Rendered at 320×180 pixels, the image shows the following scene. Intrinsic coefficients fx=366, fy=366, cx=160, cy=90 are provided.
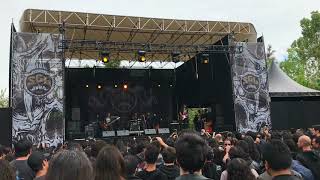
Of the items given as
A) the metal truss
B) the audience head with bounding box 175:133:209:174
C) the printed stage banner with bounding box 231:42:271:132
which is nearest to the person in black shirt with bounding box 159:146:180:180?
the audience head with bounding box 175:133:209:174

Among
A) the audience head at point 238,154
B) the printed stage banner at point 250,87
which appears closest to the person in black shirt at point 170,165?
the audience head at point 238,154

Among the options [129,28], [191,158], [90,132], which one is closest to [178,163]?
[191,158]

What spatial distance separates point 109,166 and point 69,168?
902 millimetres

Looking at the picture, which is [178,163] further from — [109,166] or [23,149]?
[23,149]

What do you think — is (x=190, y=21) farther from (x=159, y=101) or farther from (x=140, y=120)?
(x=159, y=101)

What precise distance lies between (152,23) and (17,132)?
7.54 m

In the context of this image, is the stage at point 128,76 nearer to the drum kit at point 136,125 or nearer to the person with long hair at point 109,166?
the drum kit at point 136,125

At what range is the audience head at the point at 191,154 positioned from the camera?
247 centimetres

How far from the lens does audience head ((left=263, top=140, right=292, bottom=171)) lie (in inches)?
112

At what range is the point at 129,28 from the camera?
17141 millimetres

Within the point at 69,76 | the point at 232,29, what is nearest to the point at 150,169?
the point at 232,29

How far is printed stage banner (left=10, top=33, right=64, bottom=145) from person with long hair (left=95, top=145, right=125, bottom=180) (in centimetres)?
1176

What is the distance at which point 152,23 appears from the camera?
665 inches

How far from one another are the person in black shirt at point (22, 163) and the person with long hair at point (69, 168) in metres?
2.34
